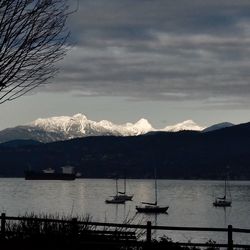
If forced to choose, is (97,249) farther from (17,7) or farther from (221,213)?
(221,213)

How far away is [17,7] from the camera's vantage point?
1886 cm

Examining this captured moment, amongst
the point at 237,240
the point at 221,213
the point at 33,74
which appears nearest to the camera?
the point at 33,74

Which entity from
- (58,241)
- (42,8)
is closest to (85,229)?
(58,241)

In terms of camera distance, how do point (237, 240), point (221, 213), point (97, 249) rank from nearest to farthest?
point (97, 249) < point (237, 240) < point (221, 213)

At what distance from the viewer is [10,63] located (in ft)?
62.8

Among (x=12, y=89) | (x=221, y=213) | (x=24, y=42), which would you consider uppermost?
(x=24, y=42)

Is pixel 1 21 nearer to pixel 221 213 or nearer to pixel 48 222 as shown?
pixel 48 222

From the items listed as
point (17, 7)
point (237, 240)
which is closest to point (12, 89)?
point (17, 7)

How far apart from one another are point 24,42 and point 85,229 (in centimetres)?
850

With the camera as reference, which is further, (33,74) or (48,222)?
(48,222)

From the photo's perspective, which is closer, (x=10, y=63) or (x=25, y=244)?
(x=10, y=63)

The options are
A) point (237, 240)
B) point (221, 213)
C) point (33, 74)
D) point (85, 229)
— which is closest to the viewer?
point (33, 74)

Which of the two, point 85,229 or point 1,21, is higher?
point 1,21

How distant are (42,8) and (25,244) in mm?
8651
